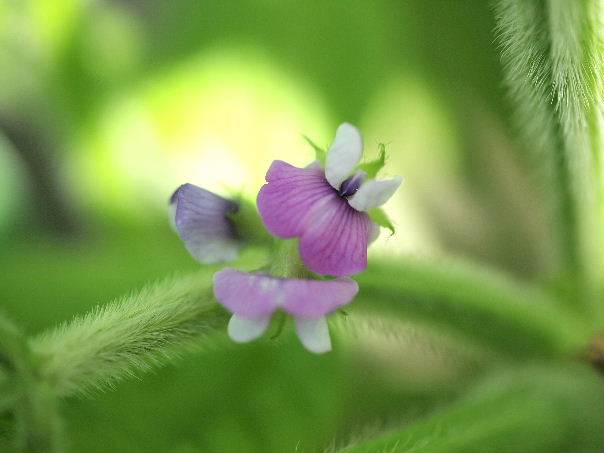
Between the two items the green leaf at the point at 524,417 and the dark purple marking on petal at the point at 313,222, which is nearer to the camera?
the dark purple marking on petal at the point at 313,222

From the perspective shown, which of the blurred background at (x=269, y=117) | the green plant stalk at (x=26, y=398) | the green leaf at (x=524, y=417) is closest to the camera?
the green plant stalk at (x=26, y=398)

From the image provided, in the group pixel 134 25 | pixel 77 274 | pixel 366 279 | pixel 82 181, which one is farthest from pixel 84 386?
pixel 134 25

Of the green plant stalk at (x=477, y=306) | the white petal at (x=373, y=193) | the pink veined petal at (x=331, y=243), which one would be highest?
the white petal at (x=373, y=193)

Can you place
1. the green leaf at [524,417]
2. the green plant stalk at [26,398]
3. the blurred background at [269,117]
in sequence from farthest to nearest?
the blurred background at [269,117] → the green leaf at [524,417] → the green plant stalk at [26,398]

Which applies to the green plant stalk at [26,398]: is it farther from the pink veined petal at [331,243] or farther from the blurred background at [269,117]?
the blurred background at [269,117]

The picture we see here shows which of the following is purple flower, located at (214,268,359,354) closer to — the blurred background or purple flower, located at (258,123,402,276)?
purple flower, located at (258,123,402,276)

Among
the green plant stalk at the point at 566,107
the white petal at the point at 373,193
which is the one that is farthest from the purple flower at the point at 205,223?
the green plant stalk at the point at 566,107

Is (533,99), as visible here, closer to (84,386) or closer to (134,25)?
(84,386)
